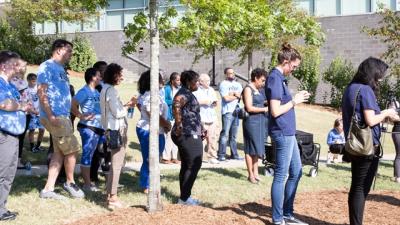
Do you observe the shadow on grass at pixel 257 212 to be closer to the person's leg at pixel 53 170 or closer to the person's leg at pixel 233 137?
the person's leg at pixel 53 170

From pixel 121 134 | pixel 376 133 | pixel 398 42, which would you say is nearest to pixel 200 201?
pixel 121 134

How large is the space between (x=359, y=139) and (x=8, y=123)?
12.0ft

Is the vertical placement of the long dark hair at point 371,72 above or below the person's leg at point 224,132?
above

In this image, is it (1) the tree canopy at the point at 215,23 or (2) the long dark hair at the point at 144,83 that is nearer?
(1) the tree canopy at the point at 215,23

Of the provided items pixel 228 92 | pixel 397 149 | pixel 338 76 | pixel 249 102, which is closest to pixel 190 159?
pixel 249 102

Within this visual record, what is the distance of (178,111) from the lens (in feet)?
22.0

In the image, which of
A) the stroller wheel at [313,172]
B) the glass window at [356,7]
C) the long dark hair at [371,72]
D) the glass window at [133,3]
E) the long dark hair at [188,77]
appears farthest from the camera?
the glass window at [133,3]

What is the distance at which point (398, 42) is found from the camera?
16422mm

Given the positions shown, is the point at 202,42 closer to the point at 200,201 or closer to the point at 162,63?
the point at 200,201

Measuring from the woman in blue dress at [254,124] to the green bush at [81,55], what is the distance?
19577mm

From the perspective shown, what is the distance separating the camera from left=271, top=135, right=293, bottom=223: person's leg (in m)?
5.77

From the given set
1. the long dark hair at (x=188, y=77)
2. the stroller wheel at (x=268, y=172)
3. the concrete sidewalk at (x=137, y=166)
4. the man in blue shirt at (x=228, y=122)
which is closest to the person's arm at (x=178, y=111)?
the long dark hair at (x=188, y=77)

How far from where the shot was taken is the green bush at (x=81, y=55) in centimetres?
2711

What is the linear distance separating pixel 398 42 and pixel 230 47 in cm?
1083
